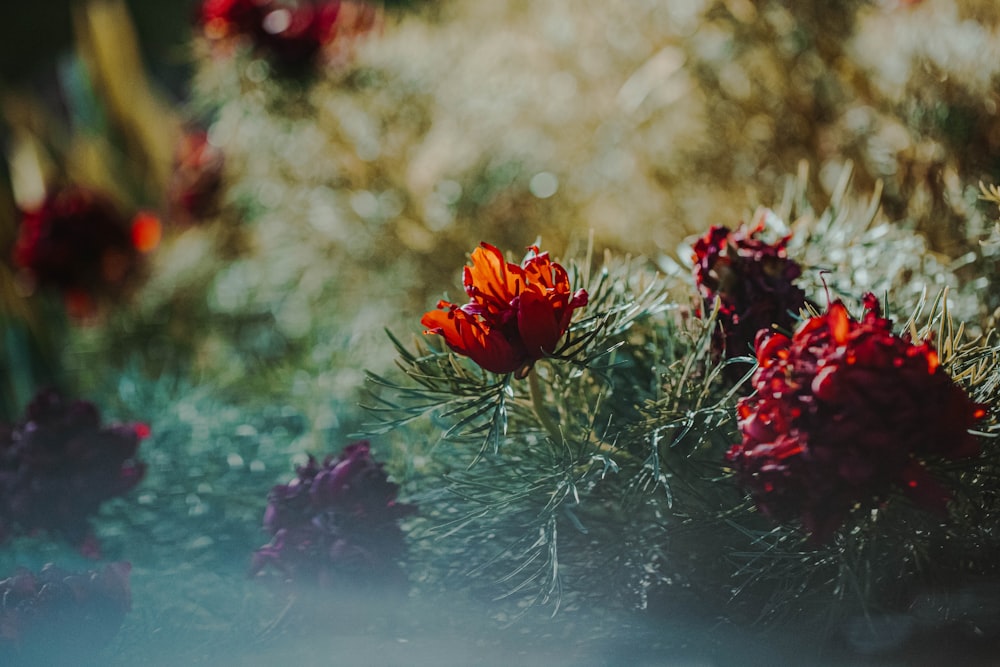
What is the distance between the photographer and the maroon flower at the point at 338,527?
321mm

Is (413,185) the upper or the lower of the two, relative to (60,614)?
upper

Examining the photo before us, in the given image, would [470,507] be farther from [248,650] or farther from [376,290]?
[376,290]

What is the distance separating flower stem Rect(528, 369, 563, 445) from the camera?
0.96 feet

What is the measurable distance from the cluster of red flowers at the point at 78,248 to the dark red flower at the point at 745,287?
26.1 inches

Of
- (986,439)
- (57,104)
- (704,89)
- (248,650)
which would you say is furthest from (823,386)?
(57,104)

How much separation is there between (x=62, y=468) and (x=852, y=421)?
0.33 meters

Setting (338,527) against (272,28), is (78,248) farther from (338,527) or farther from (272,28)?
(338,527)

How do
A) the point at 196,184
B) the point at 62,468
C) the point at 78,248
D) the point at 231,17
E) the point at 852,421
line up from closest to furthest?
the point at 852,421
the point at 62,468
the point at 231,17
the point at 78,248
the point at 196,184

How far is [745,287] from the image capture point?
1.03ft

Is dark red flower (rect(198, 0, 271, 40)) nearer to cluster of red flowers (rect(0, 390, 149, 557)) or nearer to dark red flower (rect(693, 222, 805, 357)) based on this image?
cluster of red flowers (rect(0, 390, 149, 557))

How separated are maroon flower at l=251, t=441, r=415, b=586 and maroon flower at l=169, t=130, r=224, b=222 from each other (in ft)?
2.09

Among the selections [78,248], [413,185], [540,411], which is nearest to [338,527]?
[540,411]

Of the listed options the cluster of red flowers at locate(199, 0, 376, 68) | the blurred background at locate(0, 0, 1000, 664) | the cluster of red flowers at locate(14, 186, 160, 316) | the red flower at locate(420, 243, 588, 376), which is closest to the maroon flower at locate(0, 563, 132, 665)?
the blurred background at locate(0, 0, 1000, 664)

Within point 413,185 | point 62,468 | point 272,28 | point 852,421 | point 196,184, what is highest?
point 196,184
